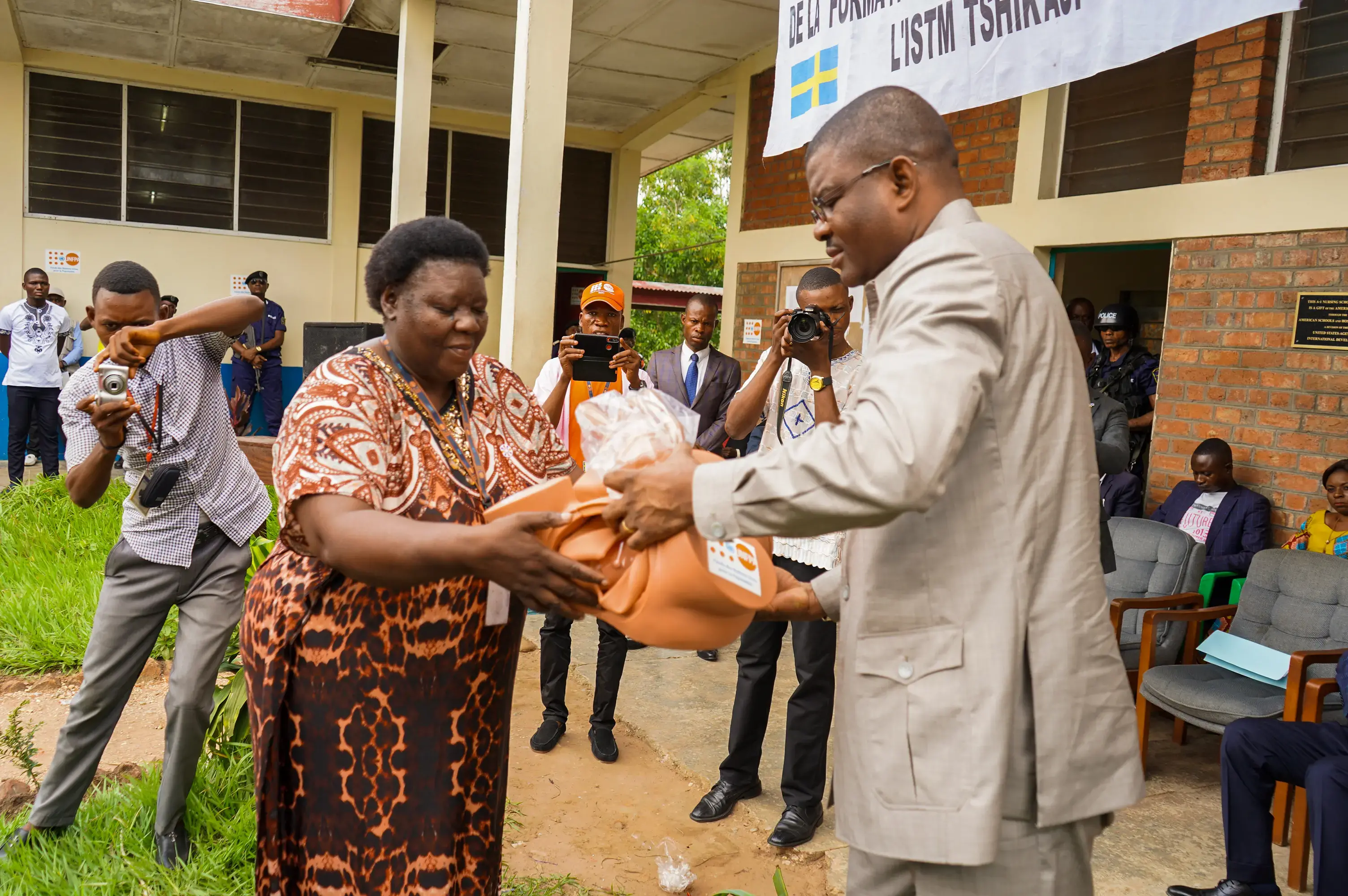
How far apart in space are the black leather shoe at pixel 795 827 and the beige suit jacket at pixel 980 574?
2041 mm

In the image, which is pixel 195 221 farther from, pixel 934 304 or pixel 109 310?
pixel 934 304

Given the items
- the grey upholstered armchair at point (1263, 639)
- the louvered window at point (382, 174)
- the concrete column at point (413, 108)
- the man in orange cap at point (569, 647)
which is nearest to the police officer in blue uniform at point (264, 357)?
the louvered window at point (382, 174)

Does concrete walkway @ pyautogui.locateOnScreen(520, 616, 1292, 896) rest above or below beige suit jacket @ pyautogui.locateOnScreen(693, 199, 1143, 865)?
below

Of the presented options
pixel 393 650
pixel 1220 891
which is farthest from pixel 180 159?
pixel 1220 891

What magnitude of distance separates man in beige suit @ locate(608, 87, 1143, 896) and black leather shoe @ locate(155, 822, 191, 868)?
2.40 metres

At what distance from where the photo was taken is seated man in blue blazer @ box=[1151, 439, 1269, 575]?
5160mm

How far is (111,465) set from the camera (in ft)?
10.2

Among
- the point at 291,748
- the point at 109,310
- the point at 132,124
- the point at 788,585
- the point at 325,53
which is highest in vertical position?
the point at 325,53

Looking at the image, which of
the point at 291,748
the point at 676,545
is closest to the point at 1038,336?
the point at 676,545

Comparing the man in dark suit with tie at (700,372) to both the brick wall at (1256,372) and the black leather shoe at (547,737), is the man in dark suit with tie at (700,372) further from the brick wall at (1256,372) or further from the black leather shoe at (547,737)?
the brick wall at (1256,372)

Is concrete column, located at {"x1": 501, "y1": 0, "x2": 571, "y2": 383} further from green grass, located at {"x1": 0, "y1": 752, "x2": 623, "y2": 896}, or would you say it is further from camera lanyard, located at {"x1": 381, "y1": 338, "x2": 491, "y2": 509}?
camera lanyard, located at {"x1": 381, "y1": 338, "x2": 491, "y2": 509}

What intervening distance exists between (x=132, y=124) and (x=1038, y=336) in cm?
1274

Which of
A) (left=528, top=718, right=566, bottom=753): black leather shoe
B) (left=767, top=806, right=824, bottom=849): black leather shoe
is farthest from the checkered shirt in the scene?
(left=767, top=806, right=824, bottom=849): black leather shoe

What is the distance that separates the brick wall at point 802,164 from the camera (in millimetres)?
6758
